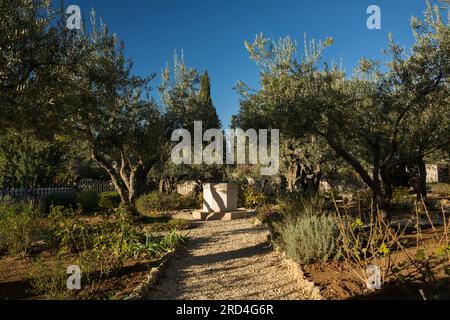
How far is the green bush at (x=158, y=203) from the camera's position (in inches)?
751

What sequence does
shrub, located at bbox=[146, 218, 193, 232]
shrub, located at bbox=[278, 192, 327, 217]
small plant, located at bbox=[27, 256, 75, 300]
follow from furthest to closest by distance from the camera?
shrub, located at bbox=[146, 218, 193, 232]
shrub, located at bbox=[278, 192, 327, 217]
small plant, located at bbox=[27, 256, 75, 300]

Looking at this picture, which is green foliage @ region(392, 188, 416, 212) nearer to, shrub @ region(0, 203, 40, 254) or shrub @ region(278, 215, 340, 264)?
shrub @ region(278, 215, 340, 264)

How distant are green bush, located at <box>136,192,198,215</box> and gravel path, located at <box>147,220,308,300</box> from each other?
8.45 metres

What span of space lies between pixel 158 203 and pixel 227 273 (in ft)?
41.5

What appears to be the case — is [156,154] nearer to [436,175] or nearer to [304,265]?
[304,265]

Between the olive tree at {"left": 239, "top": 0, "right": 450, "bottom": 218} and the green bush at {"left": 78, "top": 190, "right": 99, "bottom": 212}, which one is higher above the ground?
the olive tree at {"left": 239, "top": 0, "right": 450, "bottom": 218}

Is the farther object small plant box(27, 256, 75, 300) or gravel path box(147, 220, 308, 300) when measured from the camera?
gravel path box(147, 220, 308, 300)

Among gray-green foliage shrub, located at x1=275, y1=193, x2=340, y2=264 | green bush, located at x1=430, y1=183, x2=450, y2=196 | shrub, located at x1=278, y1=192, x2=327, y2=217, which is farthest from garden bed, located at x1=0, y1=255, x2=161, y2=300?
green bush, located at x1=430, y1=183, x2=450, y2=196

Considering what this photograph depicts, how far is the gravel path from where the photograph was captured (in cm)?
591

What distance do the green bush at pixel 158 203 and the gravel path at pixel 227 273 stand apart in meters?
8.45

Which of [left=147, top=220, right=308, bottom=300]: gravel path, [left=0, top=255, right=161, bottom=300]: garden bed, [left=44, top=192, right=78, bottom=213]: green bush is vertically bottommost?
[left=147, top=220, right=308, bottom=300]: gravel path

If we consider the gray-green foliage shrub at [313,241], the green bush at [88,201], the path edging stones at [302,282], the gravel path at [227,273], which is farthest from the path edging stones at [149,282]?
the green bush at [88,201]

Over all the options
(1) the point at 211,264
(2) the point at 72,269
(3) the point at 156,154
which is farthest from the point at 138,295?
(3) the point at 156,154

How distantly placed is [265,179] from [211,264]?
17.1 m
